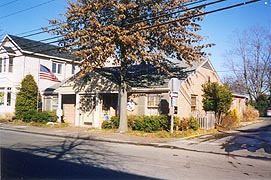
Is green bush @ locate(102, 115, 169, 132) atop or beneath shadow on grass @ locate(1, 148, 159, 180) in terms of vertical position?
atop

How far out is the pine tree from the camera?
16.8 m

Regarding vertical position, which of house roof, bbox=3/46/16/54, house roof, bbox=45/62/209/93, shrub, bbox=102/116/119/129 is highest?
house roof, bbox=3/46/16/54

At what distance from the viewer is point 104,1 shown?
16781 millimetres

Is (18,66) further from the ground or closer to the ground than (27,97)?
further from the ground

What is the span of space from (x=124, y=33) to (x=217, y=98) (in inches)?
396

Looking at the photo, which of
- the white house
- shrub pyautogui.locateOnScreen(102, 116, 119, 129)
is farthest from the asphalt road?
the white house

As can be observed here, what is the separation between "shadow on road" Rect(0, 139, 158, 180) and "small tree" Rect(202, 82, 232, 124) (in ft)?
44.2

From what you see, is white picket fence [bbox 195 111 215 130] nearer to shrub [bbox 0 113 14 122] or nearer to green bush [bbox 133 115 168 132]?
green bush [bbox 133 115 168 132]

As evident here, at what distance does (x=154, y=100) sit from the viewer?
824 inches

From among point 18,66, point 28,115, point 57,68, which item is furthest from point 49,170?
point 57,68

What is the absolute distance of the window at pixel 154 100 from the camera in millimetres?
20756

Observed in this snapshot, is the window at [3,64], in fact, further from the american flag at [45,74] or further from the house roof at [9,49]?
the american flag at [45,74]

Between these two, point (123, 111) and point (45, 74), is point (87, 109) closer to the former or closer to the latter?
point (123, 111)

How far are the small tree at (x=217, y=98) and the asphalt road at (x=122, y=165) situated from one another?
37.4 feet
